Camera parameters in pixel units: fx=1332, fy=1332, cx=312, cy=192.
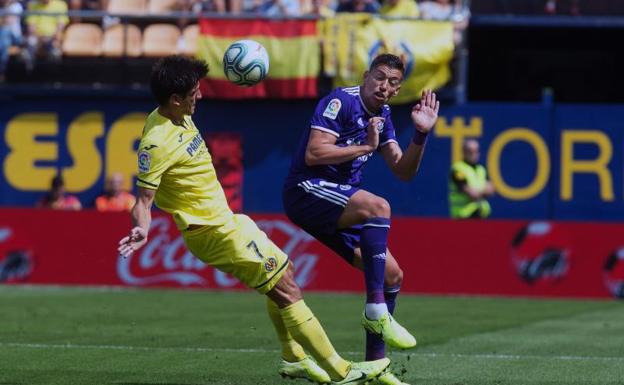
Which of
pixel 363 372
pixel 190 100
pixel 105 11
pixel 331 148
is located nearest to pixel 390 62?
pixel 331 148

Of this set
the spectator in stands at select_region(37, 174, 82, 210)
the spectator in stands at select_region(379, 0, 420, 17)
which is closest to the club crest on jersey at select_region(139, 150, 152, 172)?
the spectator in stands at select_region(37, 174, 82, 210)

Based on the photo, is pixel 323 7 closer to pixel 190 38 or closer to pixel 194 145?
pixel 190 38

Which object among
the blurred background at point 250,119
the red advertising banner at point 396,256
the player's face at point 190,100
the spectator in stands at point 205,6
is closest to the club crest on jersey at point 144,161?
the player's face at point 190,100

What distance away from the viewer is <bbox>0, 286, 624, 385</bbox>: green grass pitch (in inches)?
387

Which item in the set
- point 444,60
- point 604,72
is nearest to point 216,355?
point 444,60

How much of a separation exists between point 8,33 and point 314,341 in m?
15.6

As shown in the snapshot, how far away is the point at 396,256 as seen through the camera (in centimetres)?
1928

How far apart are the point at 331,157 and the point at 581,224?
1090 centimetres

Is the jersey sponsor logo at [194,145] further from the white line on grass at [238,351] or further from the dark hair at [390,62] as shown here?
the white line on grass at [238,351]

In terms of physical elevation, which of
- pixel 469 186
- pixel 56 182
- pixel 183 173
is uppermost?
pixel 183 173

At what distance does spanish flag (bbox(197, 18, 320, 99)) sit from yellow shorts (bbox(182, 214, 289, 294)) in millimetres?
13508

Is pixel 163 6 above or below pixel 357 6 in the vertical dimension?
below

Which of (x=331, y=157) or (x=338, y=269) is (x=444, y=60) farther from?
(x=331, y=157)

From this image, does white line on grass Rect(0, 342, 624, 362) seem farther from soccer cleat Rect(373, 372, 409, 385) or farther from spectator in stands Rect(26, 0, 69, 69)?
spectator in stands Rect(26, 0, 69, 69)
